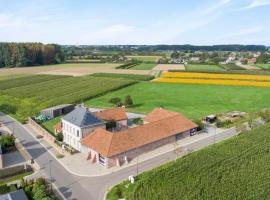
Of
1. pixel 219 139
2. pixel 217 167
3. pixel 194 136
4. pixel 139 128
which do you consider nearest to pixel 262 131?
pixel 219 139

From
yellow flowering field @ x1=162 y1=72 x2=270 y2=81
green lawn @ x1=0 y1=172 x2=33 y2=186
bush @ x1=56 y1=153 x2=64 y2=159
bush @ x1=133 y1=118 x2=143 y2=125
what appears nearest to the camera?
green lawn @ x1=0 y1=172 x2=33 y2=186

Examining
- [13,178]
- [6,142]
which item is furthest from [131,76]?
[13,178]

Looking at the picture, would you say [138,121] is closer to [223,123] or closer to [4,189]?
[223,123]

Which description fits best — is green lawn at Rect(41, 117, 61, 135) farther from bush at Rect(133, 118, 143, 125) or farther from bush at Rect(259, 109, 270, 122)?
bush at Rect(259, 109, 270, 122)

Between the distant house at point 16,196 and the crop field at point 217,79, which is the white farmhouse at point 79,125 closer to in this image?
the distant house at point 16,196

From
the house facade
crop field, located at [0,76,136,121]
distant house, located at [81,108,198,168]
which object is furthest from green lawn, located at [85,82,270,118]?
the house facade

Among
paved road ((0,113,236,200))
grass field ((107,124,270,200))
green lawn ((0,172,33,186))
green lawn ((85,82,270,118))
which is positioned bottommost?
green lawn ((0,172,33,186))
